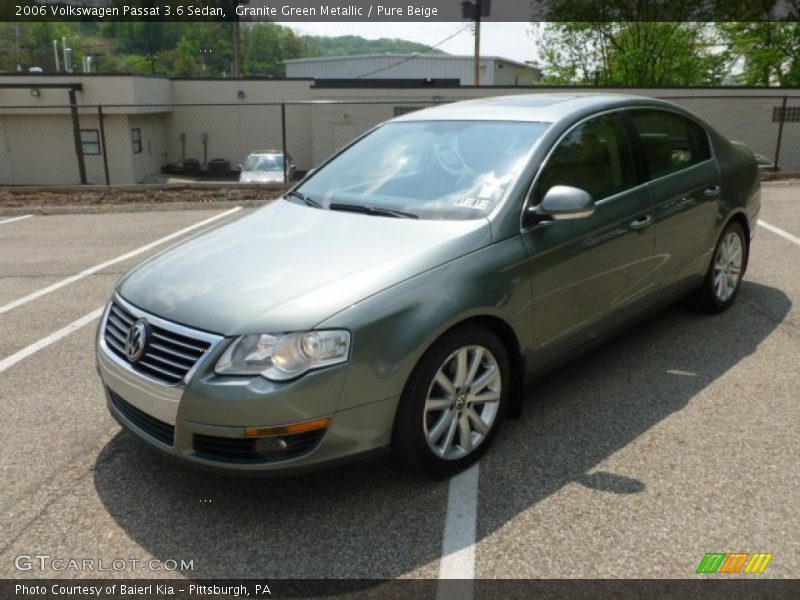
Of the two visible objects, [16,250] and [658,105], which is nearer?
[658,105]

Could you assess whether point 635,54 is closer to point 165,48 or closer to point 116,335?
point 116,335

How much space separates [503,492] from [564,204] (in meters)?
1.35

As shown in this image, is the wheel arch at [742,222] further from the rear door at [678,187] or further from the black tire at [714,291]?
the rear door at [678,187]

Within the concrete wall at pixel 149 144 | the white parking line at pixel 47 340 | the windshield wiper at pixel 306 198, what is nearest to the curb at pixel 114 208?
the white parking line at pixel 47 340

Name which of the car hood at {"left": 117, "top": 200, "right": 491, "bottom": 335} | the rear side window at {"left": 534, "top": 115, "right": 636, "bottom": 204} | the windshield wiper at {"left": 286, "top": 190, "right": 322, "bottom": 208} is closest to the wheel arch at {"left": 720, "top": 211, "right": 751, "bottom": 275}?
the rear side window at {"left": 534, "top": 115, "right": 636, "bottom": 204}

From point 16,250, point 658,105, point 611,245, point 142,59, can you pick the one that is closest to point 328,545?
point 611,245

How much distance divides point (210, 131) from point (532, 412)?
29499mm

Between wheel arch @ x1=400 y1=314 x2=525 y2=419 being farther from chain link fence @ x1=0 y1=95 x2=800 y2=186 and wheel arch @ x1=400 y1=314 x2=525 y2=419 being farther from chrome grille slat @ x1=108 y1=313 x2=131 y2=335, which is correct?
chain link fence @ x1=0 y1=95 x2=800 y2=186

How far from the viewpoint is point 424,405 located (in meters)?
2.95

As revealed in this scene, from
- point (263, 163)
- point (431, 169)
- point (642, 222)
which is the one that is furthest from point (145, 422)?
point (263, 163)

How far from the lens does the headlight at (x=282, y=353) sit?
106 inches

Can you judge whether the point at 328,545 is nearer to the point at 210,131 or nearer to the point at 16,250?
the point at 16,250

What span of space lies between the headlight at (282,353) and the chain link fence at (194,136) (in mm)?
22073

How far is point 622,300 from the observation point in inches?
159
